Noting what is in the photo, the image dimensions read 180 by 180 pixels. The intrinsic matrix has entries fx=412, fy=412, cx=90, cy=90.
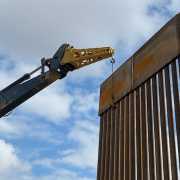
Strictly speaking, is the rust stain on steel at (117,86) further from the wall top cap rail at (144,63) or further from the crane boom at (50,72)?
the crane boom at (50,72)

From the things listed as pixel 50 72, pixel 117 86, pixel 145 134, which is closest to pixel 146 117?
pixel 145 134

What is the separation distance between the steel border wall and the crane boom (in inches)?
186

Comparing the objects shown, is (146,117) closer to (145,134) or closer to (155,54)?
(145,134)

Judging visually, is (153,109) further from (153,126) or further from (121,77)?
(121,77)

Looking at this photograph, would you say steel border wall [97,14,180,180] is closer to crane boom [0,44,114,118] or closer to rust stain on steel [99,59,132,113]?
rust stain on steel [99,59,132,113]

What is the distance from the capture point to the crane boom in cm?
2295

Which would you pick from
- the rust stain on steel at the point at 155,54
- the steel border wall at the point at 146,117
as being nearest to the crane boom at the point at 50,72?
the steel border wall at the point at 146,117

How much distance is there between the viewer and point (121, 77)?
18.3 meters

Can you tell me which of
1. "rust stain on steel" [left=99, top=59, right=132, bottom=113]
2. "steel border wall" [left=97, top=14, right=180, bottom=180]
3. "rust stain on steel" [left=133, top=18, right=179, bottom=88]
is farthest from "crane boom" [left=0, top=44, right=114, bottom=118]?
"rust stain on steel" [left=133, top=18, right=179, bottom=88]

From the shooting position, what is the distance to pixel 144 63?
1642cm

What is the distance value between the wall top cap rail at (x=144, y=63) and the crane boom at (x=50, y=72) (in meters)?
3.60

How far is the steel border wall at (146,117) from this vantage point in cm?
1395

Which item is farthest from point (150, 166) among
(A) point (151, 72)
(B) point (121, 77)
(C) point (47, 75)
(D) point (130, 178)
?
(C) point (47, 75)

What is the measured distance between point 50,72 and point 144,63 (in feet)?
27.0
